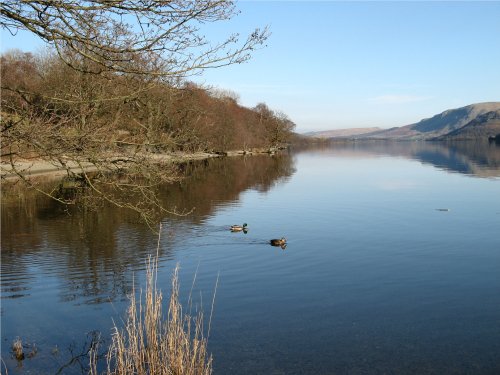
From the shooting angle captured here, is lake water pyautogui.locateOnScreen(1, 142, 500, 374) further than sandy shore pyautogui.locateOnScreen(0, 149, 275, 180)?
Yes

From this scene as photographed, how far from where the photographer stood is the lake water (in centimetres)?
979

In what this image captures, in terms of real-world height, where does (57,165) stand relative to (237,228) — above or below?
above

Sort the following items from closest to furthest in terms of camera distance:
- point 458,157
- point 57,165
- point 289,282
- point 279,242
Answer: point 57,165 < point 289,282 < point 279,242 < point 458,157

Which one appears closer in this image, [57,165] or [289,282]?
[57,165]

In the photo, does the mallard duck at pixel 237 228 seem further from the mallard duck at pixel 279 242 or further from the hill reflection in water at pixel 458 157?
the hill reflection in water at pixel 458 157

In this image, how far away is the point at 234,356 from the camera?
9648 millimetres

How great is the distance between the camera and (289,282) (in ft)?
47.4

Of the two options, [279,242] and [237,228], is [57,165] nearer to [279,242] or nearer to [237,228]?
[279,242]

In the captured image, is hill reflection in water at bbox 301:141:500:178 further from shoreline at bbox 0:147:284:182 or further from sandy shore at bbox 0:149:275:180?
sandy shore at bbox 0:149:275:180

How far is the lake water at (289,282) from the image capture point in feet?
32.1

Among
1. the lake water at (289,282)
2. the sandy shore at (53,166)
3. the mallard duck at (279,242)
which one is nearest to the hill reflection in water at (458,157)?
the sandy shore at (53,166)

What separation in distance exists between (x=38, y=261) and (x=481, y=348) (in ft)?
42.7

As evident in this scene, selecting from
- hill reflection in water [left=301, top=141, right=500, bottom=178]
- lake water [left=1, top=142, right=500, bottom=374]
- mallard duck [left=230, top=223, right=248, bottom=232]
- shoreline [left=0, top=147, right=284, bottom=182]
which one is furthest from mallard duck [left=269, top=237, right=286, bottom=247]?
hill reflection in water [left=301, top=141, right=500, bottom=178]

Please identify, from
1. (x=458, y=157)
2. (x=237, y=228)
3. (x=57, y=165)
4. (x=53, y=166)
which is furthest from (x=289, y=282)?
(x=458, y=157)
